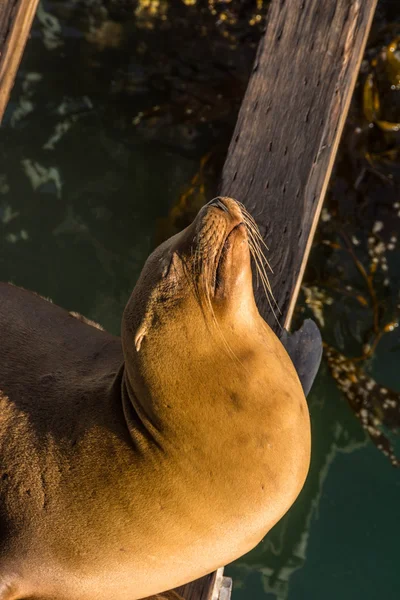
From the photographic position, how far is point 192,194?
3.94 m

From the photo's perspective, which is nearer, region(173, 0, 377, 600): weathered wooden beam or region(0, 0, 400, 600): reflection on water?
region(173, 0, 377, 600): weathered wooden beam

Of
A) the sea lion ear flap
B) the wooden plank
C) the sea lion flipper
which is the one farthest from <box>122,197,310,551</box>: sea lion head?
the wooden plank

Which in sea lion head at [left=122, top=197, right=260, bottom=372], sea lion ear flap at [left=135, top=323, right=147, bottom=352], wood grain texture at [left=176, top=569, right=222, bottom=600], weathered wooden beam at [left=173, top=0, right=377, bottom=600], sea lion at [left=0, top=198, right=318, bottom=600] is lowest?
wood grain texture at [left=176, top=569, right=222, bottom=600]

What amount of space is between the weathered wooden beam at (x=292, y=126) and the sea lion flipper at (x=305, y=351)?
78 millimetres

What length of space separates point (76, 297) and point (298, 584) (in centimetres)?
195

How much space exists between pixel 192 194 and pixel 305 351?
1752 millimetres

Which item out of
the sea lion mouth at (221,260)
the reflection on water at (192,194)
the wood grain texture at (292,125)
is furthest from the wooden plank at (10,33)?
the sea lion mouth at (221,260)

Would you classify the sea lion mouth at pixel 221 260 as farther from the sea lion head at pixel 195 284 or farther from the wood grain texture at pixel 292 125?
the wood grain texture at pixel 292 125

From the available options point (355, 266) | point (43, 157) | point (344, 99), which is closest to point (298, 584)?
point (355, 266)

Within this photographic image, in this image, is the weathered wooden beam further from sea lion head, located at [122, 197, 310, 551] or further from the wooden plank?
the wooden plank

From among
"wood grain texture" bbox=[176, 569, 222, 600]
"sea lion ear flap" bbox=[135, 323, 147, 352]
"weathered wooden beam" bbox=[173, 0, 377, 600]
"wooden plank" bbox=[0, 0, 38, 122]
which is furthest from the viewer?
"wooden plank" bbox=[0, 0, 38, 122]

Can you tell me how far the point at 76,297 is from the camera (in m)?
4.04

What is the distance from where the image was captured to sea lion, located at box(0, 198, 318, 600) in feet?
5.20

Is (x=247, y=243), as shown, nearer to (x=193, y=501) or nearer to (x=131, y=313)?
(x=131, y=313)
